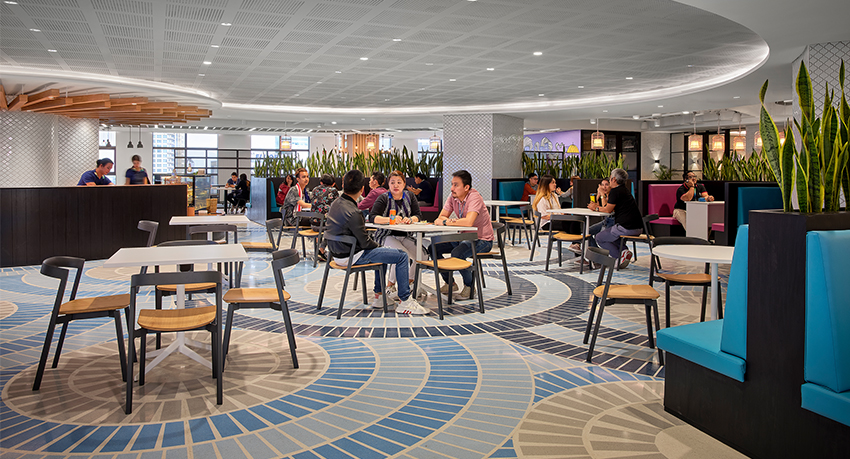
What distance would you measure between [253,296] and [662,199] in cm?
887

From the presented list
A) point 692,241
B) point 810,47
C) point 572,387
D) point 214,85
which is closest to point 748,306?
point 572,387

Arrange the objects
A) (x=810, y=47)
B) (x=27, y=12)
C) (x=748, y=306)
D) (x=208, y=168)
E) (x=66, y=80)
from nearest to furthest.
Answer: (x=748, y=306)
(x=27, y=12)
(x=810, y=47)
(x=66, y=80)
(x=208, y=168)

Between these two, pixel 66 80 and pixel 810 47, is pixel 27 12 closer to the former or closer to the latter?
pixel 66 80

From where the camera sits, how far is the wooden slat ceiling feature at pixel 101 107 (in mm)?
9820

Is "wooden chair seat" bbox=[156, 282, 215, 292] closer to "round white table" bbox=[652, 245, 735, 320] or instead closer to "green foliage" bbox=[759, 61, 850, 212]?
"round white table" bbox=[652, 245, 735, 320]

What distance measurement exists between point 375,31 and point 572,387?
16.3 ft

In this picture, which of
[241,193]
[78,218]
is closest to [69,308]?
[78,218]

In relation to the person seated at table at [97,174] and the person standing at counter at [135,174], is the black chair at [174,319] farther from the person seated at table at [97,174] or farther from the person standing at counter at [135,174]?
the person standing at counter at [135,174]

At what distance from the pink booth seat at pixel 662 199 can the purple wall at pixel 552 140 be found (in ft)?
29.1

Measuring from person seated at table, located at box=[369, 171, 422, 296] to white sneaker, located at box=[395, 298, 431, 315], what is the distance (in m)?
0.30

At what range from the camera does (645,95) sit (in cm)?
1201

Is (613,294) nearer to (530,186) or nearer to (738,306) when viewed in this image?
(738,306)

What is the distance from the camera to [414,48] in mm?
7598

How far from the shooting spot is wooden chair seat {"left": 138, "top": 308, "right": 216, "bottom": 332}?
286 cm
